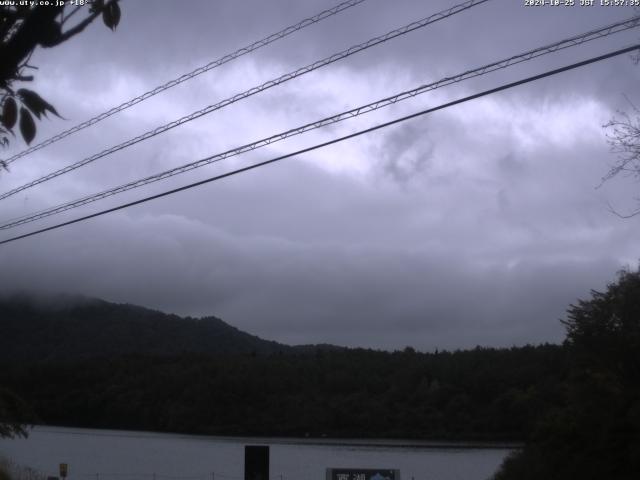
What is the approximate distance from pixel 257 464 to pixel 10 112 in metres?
16.5

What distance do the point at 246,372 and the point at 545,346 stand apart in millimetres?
22037

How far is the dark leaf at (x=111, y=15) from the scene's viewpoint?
14.1 feet

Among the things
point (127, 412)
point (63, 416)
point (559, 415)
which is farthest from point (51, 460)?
point (559, 415)

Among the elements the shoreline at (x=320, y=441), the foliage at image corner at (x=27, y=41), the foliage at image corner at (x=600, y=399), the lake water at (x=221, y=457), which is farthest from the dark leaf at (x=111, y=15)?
the shoreline at (x=320, y=441)

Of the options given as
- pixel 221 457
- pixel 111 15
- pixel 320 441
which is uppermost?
pixel 111 15

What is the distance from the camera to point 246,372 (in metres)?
57.9

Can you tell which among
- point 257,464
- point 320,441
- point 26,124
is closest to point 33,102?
point 26,124

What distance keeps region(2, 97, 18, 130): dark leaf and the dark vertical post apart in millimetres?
16453

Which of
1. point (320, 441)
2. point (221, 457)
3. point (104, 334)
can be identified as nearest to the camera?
point (221, 457)

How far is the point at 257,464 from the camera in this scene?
1948 centimetres

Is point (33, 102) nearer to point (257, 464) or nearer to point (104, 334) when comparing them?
point (257, 464)

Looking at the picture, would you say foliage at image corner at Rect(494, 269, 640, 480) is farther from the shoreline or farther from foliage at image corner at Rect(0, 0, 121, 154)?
foliage at image corner at Rect(0, 0, 121, 154)

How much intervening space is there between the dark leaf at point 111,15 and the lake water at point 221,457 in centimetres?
2749

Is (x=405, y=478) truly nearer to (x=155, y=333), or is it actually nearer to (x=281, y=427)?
(x=281, y=427)
